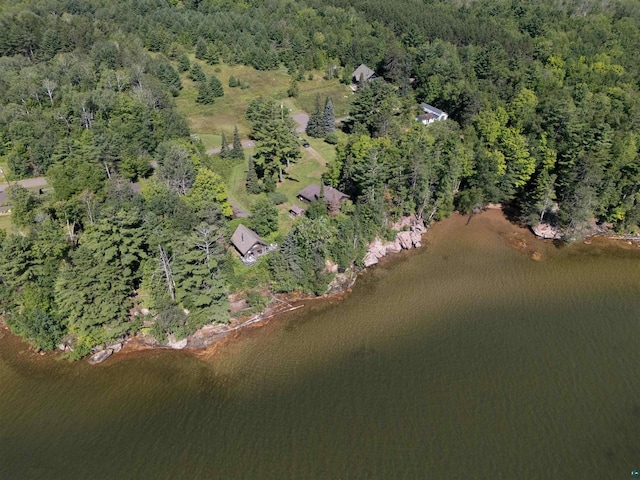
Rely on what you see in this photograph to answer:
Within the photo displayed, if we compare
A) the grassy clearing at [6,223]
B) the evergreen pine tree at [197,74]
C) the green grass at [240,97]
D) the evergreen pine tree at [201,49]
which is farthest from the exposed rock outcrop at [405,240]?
the evergreen pine tree at [201,49]

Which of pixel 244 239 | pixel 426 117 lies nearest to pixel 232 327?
pixel 244 239

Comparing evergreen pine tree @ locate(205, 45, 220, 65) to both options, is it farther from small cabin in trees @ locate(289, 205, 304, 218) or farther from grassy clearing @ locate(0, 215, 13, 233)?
grassy clearing @ locate(0, 215, 13, 233)

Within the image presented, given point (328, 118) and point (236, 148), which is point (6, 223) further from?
point (328, 118)

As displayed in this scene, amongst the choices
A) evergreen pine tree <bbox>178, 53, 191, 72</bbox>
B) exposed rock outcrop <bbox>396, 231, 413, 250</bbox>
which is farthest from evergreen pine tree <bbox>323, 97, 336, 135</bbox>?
evergreen pine tree <bbox>178, 53, 191, 72</bbox>

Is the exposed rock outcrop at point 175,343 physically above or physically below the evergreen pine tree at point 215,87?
below

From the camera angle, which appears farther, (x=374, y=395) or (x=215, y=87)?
(x=215, y=87)

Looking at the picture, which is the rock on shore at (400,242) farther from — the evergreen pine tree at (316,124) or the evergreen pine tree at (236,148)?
the evergreen pine tree at (236,148)

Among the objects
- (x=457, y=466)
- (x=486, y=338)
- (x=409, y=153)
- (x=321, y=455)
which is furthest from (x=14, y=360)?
(x=409, y=153)
